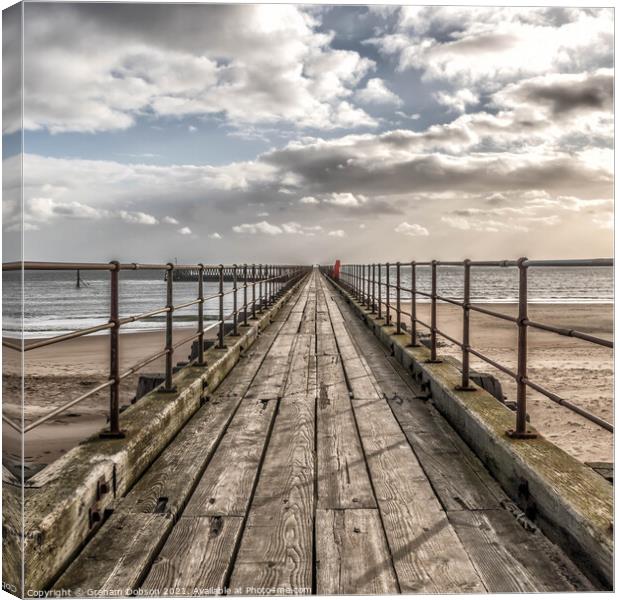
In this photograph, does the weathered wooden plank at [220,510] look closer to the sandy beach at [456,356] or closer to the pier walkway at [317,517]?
the pier walkway at [317,517]

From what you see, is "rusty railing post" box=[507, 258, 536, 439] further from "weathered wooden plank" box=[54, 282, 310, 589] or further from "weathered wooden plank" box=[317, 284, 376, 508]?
"weathered wooden plank" box=[54, 282, 310, 589]

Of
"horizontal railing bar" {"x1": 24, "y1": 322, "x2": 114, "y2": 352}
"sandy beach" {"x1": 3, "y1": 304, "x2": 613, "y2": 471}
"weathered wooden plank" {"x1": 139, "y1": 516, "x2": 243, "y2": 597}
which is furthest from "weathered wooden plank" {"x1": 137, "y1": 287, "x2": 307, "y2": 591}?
"horizontal railing bar" {"x1": 24, "y1": 322, "x2": 114, "y2": 352}

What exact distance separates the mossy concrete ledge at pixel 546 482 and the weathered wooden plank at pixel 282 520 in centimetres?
100

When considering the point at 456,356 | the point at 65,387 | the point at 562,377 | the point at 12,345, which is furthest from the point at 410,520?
the point at 65,387

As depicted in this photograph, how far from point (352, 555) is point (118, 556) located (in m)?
0.92

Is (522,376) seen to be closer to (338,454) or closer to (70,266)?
(338,454)

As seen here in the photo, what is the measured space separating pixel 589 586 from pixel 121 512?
1.95 m

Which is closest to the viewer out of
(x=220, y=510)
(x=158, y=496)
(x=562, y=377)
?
(x=220, y=510)

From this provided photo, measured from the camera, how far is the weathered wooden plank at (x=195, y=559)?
188cm

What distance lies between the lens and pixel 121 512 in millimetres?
2416

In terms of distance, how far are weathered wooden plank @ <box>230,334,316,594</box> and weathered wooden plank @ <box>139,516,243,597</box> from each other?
0.06 m

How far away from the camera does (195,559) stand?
2.03m

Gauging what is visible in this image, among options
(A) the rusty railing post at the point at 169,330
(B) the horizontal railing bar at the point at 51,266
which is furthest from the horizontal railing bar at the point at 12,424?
(A) the rusty railing post at the point at 169,330

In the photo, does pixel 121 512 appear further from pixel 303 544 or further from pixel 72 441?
pixel 72 441
